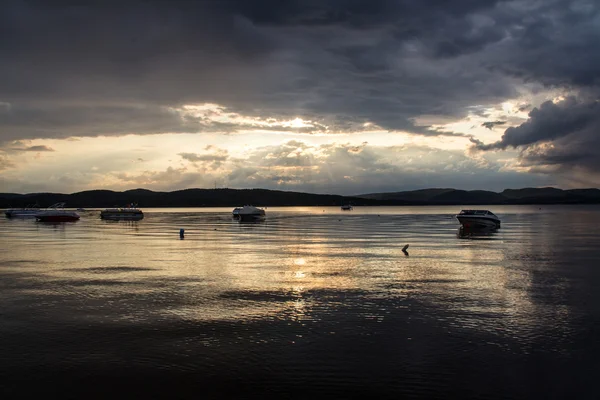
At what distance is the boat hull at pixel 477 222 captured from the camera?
85938 mm

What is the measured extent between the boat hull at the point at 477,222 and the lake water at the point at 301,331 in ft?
166

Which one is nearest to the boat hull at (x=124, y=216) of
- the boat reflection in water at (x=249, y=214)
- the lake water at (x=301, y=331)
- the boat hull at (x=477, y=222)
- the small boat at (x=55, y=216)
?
the small boat at (x=55, y=216)

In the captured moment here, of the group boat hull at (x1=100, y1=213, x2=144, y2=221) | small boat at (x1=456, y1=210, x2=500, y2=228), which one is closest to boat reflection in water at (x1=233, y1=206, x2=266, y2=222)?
boat hull at (x1=100, y1=213, x2=144, y2=221)

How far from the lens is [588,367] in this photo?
14.6 metres

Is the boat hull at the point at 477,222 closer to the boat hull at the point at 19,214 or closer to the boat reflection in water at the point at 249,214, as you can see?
the boat reflection in water at the point at 249,214

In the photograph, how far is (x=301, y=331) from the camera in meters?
18.4

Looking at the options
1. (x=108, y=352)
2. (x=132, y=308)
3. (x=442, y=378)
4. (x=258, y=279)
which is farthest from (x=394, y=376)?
(x=258, y=279)

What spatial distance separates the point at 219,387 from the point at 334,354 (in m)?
4.05

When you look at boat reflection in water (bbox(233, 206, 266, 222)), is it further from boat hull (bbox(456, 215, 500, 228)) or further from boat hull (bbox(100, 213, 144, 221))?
boat hull (bbox(456, 215, 500, 228))

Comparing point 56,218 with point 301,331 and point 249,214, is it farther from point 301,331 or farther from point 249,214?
point 301,331

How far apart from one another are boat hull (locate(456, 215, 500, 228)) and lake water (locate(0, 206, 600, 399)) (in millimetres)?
50694

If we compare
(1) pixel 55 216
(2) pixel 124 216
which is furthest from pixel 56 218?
(2) pixel 124 216

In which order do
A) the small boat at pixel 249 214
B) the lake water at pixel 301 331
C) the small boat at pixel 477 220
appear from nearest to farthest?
the lake water at pixel 301 331, the small boat at pixel 477 220, the small boat at pixel 249 214

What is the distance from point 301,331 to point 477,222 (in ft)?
242
